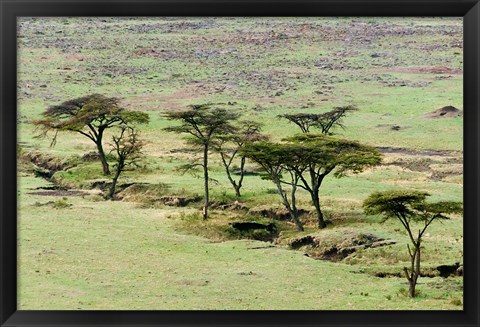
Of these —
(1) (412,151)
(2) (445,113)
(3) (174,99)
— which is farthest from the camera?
(3) (174,99)

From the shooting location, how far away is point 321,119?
7633mm

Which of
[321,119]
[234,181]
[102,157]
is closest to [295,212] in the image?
[234,181]

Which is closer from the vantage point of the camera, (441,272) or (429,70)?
(441,272)

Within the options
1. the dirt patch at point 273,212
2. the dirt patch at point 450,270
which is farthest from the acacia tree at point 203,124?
the dirt patch at point 450,270

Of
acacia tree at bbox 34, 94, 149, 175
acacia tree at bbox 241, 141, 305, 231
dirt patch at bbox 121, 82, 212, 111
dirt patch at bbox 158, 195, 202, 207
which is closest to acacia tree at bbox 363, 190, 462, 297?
acacia tree at bbox 241, 141, 305, 231

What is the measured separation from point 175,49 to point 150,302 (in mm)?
2466

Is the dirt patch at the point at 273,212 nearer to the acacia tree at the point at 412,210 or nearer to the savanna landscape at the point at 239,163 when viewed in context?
the savanna landscape at the point at 239,163

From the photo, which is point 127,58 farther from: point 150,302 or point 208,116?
point 150,302

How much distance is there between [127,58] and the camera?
767cm

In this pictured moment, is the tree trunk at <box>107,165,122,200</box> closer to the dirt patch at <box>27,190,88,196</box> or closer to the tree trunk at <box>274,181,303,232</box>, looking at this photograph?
the dirt patch at <box>27,190,88,196</box>

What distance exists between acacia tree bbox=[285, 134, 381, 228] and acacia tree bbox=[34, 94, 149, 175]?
5.10ft
